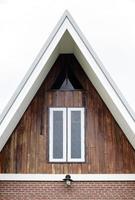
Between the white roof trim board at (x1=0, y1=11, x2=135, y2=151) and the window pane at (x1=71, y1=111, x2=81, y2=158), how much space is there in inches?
29.7

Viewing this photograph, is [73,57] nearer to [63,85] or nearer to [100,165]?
[63,85]

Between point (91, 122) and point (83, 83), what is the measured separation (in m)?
0.98

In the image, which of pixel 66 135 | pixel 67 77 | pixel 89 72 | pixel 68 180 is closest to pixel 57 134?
pixel 66 135

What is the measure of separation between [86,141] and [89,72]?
156cm

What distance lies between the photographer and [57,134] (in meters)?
10.1

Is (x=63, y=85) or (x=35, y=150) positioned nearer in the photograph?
(x=35, y=150)

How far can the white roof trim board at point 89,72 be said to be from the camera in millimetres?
9281

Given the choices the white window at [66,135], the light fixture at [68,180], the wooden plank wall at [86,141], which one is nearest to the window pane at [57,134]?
the white window at [66,135]

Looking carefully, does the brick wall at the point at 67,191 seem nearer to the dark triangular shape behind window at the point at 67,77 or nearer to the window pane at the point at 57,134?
the window pane at the point at 57,134

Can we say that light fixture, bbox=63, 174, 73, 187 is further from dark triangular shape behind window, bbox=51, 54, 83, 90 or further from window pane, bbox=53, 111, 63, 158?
dark triangular shape behind window, bbox=51, 54, 83, 90

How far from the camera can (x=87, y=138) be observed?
33.1 feet

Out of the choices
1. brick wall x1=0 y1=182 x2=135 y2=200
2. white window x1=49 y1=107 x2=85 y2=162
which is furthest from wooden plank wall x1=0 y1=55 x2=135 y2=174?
brick wall x1=0 y1=182 x2=135 y2=200

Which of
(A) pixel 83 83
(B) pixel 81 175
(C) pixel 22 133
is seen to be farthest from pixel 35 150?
(A) pixel 83 83

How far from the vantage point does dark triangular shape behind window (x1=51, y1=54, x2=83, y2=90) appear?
10617mm
